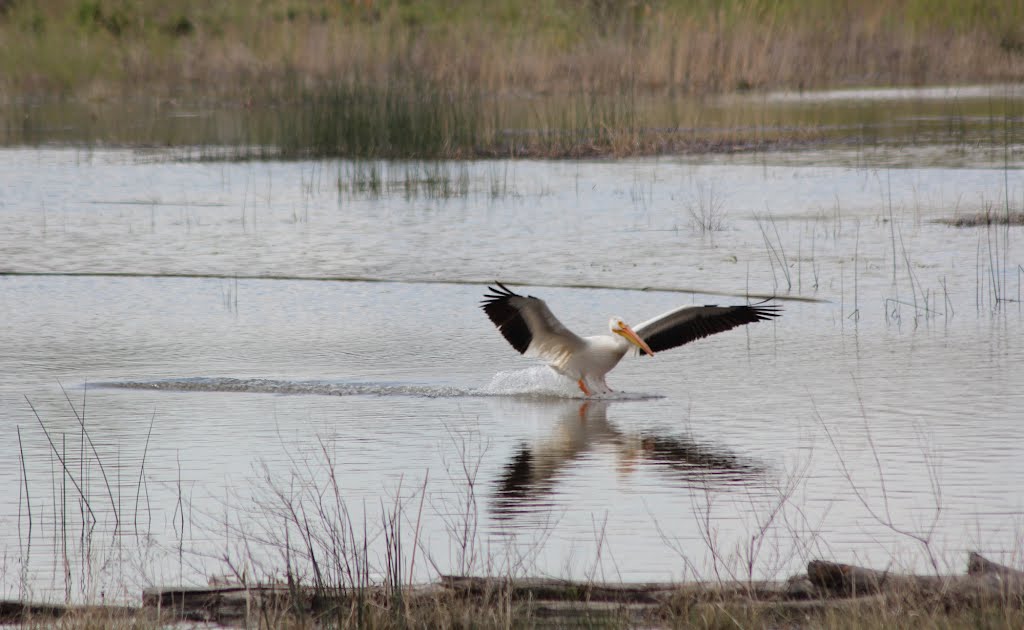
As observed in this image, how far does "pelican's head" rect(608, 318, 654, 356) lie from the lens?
9.26m

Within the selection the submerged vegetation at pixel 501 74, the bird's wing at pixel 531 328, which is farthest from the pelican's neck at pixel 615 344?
the submerged vegetation at pixel 501 74

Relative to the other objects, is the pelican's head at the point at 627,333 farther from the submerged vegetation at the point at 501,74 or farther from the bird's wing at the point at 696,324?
the submerged vegetation at the point at 501,74

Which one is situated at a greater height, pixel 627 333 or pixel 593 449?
pixel 627 333

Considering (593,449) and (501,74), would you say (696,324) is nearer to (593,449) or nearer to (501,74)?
(593,449)

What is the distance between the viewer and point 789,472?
23.3 ft

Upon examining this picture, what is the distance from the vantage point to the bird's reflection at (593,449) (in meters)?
6.82

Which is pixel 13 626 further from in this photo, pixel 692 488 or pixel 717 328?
pixel 717 328

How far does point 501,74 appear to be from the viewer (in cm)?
2786

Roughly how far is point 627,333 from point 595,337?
217 millimetres

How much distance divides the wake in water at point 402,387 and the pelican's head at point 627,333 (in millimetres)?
269

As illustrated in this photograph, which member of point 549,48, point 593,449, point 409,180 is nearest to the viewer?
point 593,449

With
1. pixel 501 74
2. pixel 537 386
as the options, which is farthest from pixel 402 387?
pixel 501 74

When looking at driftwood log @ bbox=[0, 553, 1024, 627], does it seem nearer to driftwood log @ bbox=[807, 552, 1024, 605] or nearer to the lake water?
driftwood log @ bbox=[807, 552, 1024, 605]

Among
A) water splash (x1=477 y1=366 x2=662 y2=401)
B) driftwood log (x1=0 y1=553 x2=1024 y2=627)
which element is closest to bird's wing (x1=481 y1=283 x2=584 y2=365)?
water splash (x1=477 y1=366 x2=662 y2=401)
